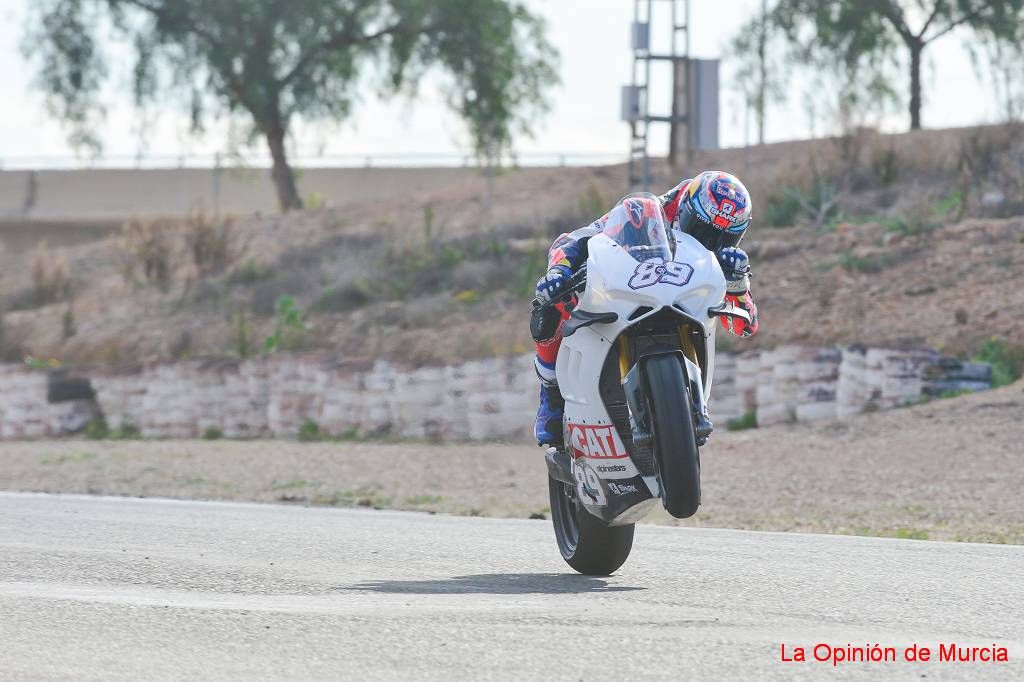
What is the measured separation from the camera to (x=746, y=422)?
16.8 m

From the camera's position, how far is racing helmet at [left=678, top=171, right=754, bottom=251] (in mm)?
7352

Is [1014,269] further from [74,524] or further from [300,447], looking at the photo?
[74,524]

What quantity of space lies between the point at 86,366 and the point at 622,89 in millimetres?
9477

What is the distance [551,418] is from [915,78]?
95.5ft

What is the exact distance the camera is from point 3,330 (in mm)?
26000

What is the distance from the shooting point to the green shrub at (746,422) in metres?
16.8

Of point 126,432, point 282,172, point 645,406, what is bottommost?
point 126,432

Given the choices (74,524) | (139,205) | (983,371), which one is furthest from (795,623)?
(139,205)

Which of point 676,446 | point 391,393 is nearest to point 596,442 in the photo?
point 676,446

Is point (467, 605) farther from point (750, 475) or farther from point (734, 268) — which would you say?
point (750, 475)

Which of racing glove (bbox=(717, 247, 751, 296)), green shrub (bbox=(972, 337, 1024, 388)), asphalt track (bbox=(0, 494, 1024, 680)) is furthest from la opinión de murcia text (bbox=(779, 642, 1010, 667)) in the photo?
green shrub (bbox=(972, 337, 1024, 388))

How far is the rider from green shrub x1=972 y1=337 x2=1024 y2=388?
9417 mm

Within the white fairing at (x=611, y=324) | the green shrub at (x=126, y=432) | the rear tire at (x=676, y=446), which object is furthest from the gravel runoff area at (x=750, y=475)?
the rear tire at (x=676, y=446)

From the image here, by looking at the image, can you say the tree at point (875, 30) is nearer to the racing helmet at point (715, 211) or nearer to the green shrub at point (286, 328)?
the green shrub at point (286, 328)
